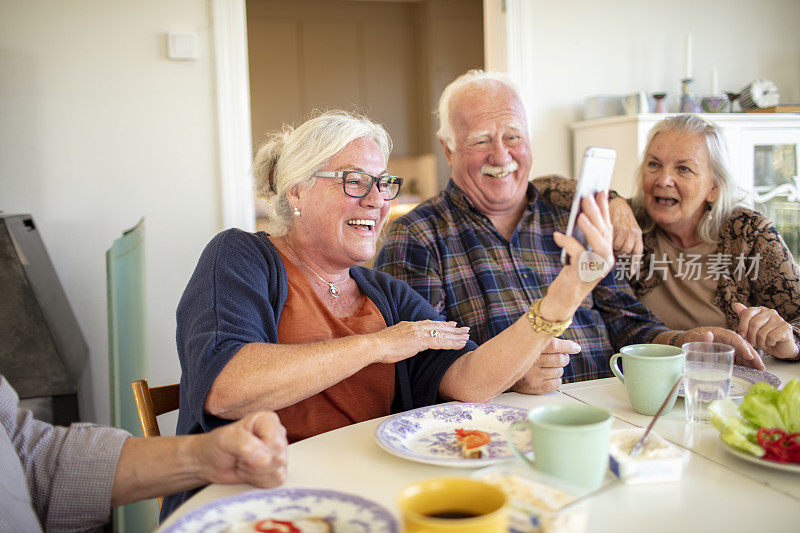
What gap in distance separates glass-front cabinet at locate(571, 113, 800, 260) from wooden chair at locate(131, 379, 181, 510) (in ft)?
8.38

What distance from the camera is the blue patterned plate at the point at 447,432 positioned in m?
0.97

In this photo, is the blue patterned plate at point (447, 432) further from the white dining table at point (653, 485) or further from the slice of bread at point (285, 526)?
the slice of bread at point (285, 526)

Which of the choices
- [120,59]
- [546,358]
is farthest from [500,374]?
[120,59]

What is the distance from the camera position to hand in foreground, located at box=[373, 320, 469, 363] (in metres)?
1.29

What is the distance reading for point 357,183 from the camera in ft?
4.98

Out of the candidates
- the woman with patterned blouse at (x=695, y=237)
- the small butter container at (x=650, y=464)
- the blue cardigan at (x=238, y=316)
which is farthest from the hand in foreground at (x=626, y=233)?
the small butter container at (x=650, y=464)

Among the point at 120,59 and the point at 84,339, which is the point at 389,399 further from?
the point at 120,59

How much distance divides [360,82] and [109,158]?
3044 millimetres

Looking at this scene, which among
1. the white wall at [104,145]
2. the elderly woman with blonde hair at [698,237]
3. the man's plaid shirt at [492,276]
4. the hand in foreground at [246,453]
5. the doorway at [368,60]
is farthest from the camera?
the doorway at [368,60]

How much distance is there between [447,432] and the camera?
1129 millimetres

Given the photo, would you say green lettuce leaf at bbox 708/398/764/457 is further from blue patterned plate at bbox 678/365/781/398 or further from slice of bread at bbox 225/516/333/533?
slice of bread at bbox 225/516/333/533

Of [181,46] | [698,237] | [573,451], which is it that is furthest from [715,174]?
[181,46]

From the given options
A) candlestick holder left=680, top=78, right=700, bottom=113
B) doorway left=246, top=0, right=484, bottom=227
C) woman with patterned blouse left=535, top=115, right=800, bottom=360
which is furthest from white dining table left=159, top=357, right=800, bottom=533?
doorway left=246, top=0, right=484, bottom=227

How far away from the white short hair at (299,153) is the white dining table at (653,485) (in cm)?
63
